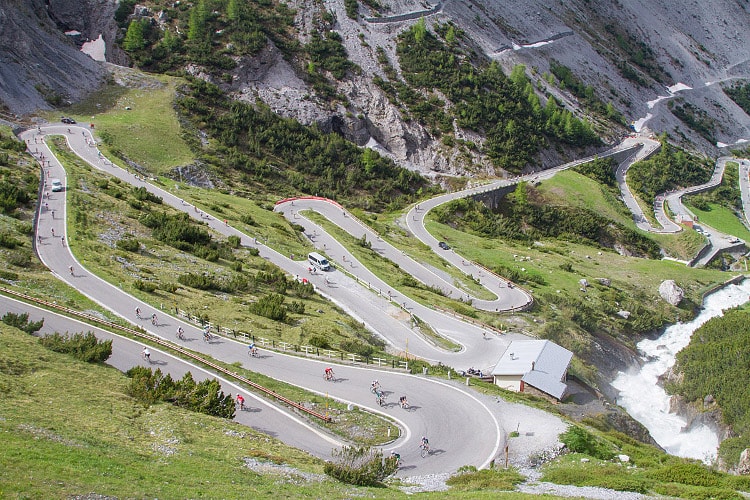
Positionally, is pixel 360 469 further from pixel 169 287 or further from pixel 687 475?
pixel 169 287

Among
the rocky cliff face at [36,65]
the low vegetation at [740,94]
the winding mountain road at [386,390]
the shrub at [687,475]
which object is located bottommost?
the winding mountain road at [386,390]

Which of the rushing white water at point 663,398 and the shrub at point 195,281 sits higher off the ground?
the shrub at point 195,281

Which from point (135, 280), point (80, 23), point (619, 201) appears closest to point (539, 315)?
point (135, 280)

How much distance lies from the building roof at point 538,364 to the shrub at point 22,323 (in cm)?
2447

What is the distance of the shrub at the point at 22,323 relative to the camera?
28438mm

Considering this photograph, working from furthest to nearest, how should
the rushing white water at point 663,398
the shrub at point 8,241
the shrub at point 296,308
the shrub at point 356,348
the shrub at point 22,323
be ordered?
the shrub at point 296,308
the rushing white water at point 663,398
the shrub at point 8,241
the shrub at point 356,348
the shrub at point 22,323

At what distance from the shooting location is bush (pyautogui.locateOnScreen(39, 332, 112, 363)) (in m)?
26.9

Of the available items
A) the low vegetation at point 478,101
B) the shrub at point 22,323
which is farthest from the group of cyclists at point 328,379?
the low vegetation at point 478,101

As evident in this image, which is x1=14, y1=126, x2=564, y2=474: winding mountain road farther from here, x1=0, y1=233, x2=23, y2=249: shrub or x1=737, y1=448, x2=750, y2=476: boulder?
x1=737, y1=448, x2=750, y2=476: boulder

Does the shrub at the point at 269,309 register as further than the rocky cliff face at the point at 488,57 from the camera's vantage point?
No

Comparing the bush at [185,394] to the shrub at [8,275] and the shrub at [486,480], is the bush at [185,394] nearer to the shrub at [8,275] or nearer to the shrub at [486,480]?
the shrub at [486,480]

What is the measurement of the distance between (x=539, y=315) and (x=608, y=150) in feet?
227

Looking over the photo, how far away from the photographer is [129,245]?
4312cm

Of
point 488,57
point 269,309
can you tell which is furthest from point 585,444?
point 488,57
